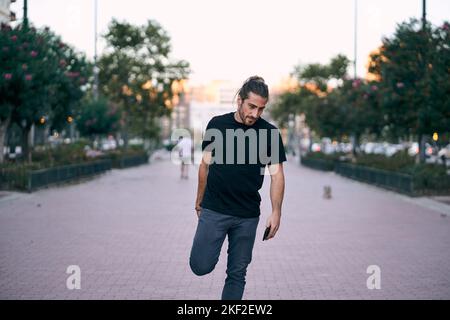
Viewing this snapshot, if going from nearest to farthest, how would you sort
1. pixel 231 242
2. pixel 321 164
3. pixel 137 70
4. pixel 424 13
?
1. pixel 231 242
2. pixel 424 13
3. pixel 321 164
4. pixel 137 70

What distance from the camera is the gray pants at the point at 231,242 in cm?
585

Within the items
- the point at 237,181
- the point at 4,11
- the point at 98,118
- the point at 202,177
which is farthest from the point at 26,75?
the point at 98,118

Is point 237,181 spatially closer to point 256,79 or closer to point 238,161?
point 238,161

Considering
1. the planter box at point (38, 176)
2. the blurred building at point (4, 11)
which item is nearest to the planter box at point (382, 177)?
the planter box at point (38, 176)

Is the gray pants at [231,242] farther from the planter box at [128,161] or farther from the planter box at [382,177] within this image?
the planter box at [128,161]

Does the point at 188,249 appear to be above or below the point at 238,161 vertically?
below

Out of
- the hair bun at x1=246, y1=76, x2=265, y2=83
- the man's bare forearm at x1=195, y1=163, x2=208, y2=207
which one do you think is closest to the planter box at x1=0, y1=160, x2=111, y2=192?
the man's bare forearm at x1=195, y1=163, x2=208, y2=207

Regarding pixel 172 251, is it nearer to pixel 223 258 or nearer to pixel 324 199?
pixel 223 258

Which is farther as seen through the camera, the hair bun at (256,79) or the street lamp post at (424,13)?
the street lamp post at (424,13)

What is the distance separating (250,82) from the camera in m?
5.86

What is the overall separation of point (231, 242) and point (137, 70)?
50079mm

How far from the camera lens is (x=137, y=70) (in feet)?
181

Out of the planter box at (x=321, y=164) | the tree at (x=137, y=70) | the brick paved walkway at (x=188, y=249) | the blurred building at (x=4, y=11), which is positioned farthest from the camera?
the tree at (x=137, y=70)
